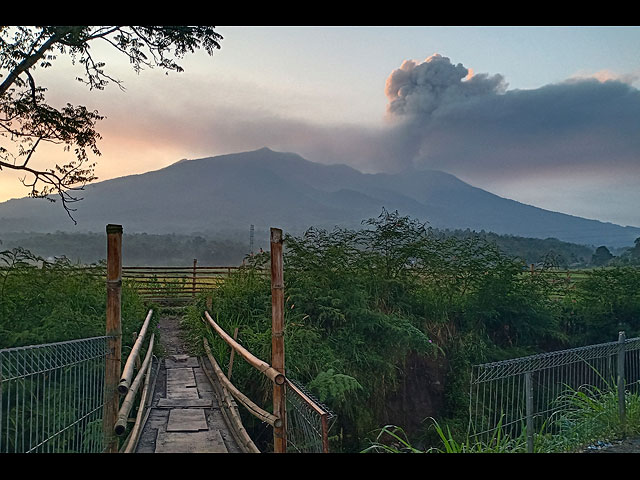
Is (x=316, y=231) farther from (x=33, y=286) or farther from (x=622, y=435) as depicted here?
(x=622, y=435)

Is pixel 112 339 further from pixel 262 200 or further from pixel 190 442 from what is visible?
pixel 262 200

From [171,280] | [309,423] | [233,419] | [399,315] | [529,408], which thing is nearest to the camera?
[309,423]

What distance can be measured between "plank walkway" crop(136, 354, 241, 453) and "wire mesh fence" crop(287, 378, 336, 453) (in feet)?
1.39

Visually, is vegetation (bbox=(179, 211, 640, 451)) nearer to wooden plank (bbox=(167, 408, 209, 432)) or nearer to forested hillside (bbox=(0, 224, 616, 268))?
forested hillside (bbox=(0, 224, 616, 268))

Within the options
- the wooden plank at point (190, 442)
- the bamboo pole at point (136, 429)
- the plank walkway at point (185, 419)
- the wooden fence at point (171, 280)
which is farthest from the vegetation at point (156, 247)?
the wooden plank at point (190, 442)

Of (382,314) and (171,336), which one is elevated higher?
(382,314)

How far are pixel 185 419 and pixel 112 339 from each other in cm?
98

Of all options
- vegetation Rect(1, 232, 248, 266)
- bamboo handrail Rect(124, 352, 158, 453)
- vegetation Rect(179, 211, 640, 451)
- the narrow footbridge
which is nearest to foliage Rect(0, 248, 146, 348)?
the narrow footbridge

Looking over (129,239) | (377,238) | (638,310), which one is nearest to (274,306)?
(377,238)

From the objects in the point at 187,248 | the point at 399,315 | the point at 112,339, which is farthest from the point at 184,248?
the point at 112,339

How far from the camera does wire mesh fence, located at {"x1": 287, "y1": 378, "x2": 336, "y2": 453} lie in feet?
8.20

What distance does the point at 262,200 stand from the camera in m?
39.4

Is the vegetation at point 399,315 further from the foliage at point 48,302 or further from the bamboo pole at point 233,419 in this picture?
the foliage at point 48,302
